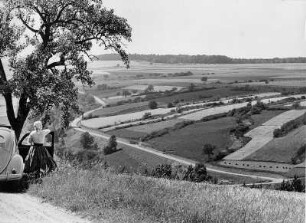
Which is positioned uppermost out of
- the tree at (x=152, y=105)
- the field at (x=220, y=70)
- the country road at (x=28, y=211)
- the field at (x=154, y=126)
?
the field at (x=220, y=70)

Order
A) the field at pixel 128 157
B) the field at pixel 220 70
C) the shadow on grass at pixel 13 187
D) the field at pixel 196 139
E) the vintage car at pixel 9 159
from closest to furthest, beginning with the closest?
1. the vintage car at pixel 9 159
2. the shadow on grass at pixel 13 187
3. the field at pixel 128 157
4. the field at pixel 196 139
5. the field at pixel 220 70

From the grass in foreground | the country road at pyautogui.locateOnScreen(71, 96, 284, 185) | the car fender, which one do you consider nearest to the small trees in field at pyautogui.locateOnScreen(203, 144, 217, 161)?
the country road at pyautogui.locateOnScreen(71, 96, 284, 185)

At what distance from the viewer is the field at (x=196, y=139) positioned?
28.3 meters

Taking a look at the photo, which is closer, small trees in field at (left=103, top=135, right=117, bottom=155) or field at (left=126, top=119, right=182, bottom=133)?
small trees in field at (left=103, top=135, right=117, bottom=155)

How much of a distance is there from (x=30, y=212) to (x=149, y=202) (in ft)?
7.26

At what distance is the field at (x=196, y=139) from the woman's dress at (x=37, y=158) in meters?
14.3

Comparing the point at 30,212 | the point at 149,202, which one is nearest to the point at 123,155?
the point at 149,202

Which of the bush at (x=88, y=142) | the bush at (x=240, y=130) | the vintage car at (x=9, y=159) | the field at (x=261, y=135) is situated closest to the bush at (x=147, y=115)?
the bush at (x=88, y=142)

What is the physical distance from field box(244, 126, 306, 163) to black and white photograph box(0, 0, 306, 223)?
0.06 m

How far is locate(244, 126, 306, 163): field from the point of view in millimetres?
26719

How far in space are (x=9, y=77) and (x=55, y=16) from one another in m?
3.20

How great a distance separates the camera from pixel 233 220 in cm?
877

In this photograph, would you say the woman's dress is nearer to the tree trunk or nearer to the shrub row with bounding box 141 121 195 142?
the tree trunk

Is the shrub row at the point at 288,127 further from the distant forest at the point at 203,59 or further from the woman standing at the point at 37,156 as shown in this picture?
the woman standing at the point at 37,156
